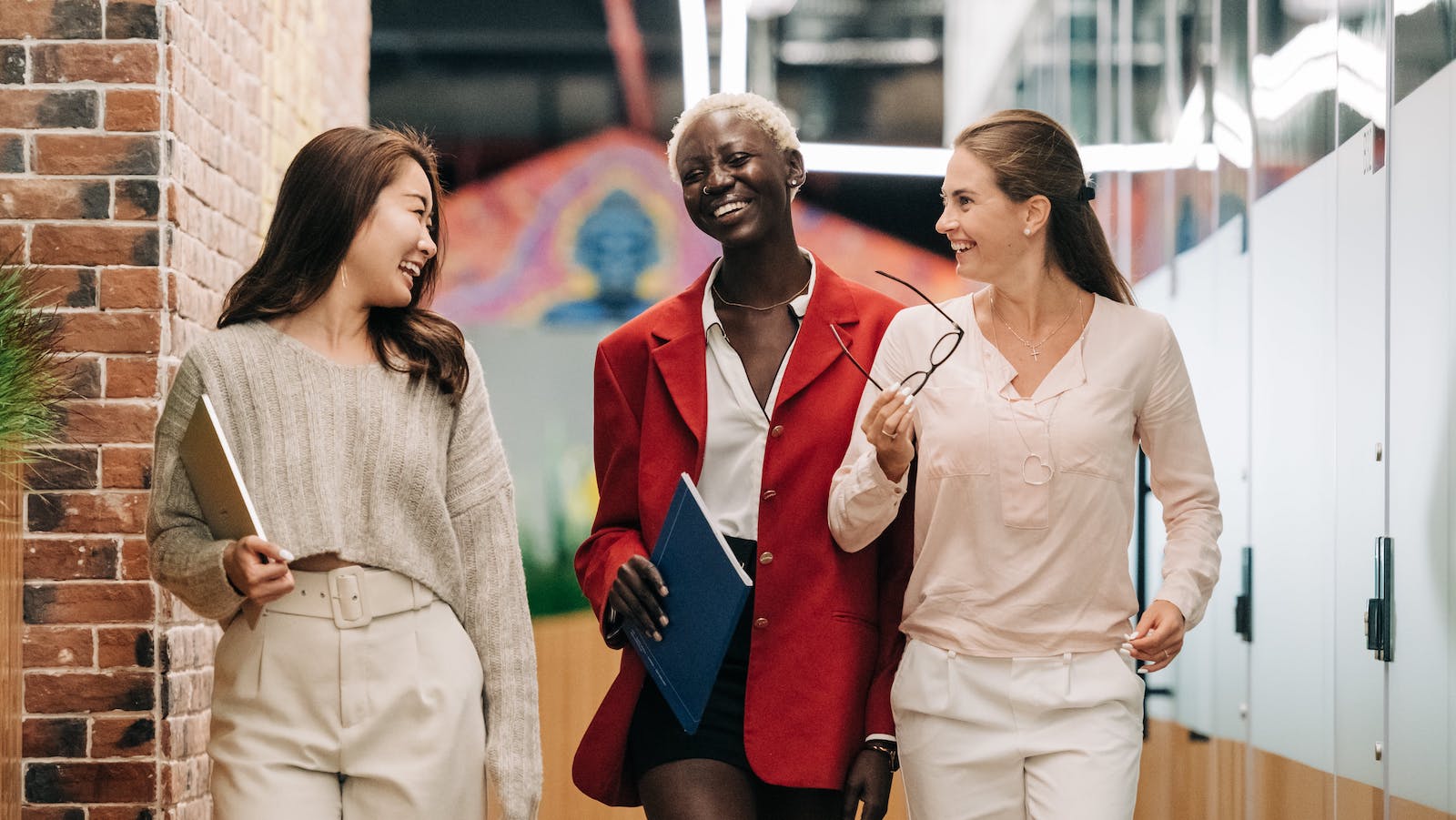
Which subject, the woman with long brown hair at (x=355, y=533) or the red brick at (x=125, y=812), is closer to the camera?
the woman with long brown hair at (x=355, y=533)

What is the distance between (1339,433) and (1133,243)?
1736mm

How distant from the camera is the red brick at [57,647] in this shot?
11.1 ft

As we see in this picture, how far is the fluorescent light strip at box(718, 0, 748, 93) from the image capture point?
505 cm

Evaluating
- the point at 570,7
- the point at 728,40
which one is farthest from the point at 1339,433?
the point at 570,7

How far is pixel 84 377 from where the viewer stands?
11.1ft

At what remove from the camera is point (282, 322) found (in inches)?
101

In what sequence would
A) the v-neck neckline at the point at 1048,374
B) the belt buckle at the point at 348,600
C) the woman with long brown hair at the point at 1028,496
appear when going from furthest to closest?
the v-neck neckline at the point at 1048,374 < the woman with long brown hair at the point at 1028,496 < the belt buckle at the point at 348,600

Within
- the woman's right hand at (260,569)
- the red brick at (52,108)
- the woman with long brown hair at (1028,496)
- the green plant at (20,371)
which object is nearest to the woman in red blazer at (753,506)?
the woman with long brown hair at (1028,496)

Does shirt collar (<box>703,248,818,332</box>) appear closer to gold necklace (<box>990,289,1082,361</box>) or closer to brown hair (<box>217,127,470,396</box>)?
gold necklace (<box>990,289,1082,361</box>)

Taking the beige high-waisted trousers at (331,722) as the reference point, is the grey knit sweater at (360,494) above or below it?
above

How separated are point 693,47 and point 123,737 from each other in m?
2.74

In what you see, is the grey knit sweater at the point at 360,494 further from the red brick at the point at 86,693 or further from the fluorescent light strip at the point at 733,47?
the fluorescent light strip at the point at 733,47

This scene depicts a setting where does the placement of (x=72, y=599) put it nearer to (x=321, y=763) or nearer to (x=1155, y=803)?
(x=321, y=763)

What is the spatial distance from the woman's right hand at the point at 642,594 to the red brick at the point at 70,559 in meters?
1.30
